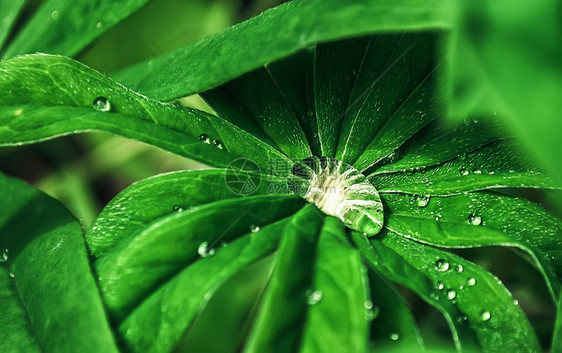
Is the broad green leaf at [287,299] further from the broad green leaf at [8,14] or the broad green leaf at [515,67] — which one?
the broad green leaf at [8,14]

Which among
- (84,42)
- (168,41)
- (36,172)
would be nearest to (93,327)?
(84,42)

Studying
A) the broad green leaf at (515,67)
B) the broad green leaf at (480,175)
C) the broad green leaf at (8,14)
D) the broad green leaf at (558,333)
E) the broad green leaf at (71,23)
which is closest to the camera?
the broad green leaf at (515,67)

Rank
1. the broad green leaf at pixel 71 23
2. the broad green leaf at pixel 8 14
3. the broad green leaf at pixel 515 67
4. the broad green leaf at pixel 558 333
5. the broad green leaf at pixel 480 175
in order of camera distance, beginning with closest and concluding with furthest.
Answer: the broad green leaf at pixel 515 67 < the broad green leaf at pixel 558 333 < the broad green leaf at pixel 480 175 < the broad green leaf at pixel 71 23 < the broad green leaf at pixel 8 14

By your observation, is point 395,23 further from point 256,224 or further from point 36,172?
point 36,172

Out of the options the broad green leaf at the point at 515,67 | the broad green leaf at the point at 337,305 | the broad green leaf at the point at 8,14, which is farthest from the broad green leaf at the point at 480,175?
the broad green leaf at the point at 8,14

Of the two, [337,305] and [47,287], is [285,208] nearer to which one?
[337,305]

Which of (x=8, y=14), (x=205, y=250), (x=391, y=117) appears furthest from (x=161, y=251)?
(x=8, y=14)
